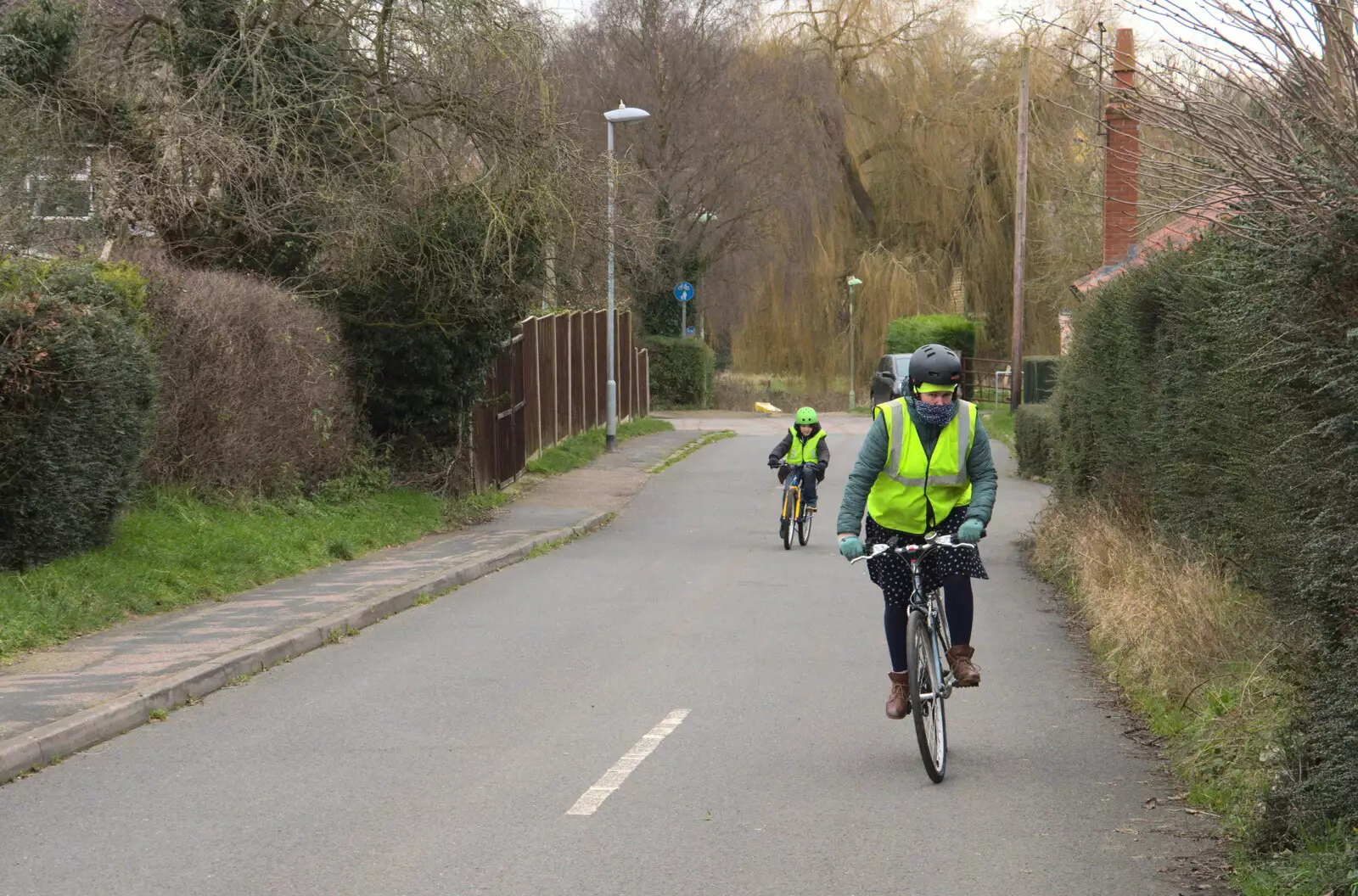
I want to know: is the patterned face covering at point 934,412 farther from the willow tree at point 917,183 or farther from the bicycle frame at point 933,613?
the willow tree at point 917,183

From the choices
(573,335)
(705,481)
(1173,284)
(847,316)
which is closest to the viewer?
(1173,284)

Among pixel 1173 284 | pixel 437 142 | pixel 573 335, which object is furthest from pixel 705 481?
pixel 1173 284

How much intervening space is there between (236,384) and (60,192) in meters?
4.34

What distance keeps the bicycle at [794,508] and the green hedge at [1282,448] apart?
550cm

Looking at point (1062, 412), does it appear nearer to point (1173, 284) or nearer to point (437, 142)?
point (1173, 284)

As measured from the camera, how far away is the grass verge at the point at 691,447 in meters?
27.8

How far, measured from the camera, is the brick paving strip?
25.3 ft

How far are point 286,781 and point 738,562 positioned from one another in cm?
928

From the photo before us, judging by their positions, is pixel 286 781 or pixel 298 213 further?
→ pixel 298 213

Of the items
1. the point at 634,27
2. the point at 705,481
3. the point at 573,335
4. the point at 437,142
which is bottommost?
the point at 705,481

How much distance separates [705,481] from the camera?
25656 millimetres

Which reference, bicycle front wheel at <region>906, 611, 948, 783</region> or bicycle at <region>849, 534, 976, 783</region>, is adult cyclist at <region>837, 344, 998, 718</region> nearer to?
bicycle at <region>849, 534, 976, 783</region>

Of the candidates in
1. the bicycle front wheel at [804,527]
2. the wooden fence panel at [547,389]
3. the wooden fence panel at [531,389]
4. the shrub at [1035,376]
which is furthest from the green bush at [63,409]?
the shrub at [1035,376]

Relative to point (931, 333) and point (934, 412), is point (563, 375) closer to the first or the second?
point (931, 333)
